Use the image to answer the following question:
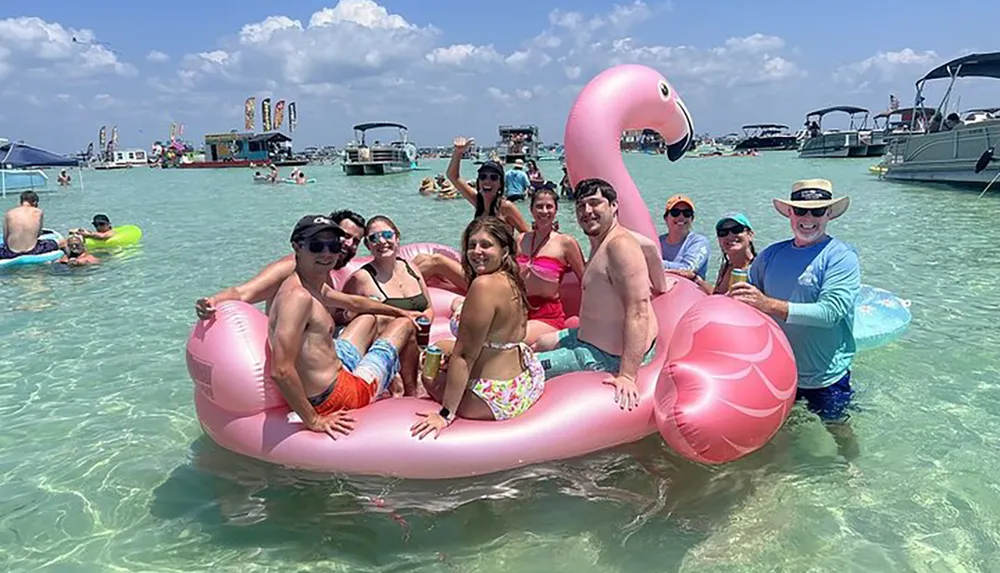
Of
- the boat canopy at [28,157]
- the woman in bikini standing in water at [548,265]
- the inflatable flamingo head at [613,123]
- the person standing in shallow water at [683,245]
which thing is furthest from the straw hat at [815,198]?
the boat canopy at [28,157]

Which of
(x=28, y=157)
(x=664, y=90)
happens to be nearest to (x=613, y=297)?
(x=664, y=90)

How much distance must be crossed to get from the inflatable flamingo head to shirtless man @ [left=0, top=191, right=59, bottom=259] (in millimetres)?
7927

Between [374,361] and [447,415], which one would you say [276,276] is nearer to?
[374,361]

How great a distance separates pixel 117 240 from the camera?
10.8m

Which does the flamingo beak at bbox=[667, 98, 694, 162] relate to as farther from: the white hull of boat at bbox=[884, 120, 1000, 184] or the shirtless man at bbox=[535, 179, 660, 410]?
the white hull of boat at bbox=[884, 120, 1000, 184]

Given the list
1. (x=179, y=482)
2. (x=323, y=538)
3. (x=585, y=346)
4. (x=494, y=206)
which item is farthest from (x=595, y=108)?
(x=179, y=482)

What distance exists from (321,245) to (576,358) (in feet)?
4.36

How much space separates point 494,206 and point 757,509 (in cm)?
245

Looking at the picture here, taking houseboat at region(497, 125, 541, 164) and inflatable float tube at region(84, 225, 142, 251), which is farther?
houseboat at region(497, 125, 541, 164)

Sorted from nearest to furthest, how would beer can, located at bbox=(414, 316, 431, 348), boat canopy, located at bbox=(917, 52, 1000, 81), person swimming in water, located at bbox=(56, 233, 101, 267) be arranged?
beer can, located at bbox=(414, 316, 431, 348) < person swimming in water, located at bbox=(56, 233, 101, 267) < boat canopy, located at bbox=(917, 52, 1000, 81)

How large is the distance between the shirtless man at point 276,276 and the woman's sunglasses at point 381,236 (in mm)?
68

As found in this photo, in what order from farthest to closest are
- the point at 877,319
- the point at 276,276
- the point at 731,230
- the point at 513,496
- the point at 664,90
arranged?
1. the point at 877,319
2. the point at 664,90
3. the point at 731,230
4. the point at 276,276
5. the point at 513,496

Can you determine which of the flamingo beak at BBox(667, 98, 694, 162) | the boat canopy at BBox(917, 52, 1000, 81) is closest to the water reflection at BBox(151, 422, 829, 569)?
the flamingo beak at BBox(667, 98, 694, 162)

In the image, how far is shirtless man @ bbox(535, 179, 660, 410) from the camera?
301cm
